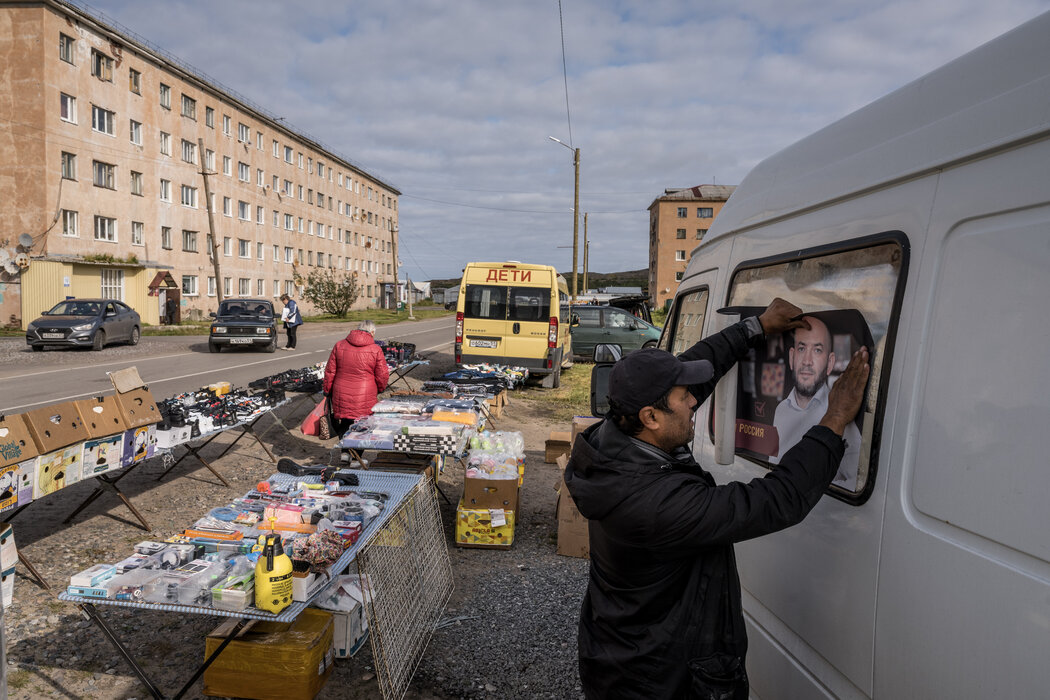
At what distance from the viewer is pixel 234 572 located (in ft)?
11.1

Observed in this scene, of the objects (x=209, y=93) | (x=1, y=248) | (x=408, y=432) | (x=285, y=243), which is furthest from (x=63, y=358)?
(x=285, y=243)

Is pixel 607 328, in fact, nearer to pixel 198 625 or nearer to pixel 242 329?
pixel 242 329

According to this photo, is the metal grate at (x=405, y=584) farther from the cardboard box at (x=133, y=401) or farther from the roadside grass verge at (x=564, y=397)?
the roadside grass verge at (x=564, y=397)

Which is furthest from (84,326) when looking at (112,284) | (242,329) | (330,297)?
(330,297)

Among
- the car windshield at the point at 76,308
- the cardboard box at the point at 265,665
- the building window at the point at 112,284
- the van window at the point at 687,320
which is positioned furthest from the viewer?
the building window at the point at 112,284

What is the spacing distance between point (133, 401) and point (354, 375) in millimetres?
2271

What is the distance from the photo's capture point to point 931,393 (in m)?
1.51

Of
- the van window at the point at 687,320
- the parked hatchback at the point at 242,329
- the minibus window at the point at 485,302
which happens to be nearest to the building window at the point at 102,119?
the parked hatchback at the point at 242,329

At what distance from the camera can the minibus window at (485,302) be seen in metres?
14.5

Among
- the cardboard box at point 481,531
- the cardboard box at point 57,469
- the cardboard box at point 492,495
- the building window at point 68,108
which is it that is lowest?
the cardboard box at point 481,531

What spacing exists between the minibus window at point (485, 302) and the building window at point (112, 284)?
25.3m

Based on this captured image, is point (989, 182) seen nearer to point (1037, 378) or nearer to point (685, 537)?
point (1037, 378)

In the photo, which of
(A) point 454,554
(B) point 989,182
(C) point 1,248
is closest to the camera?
(B) point 989,182

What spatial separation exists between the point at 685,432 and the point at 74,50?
124 feet
